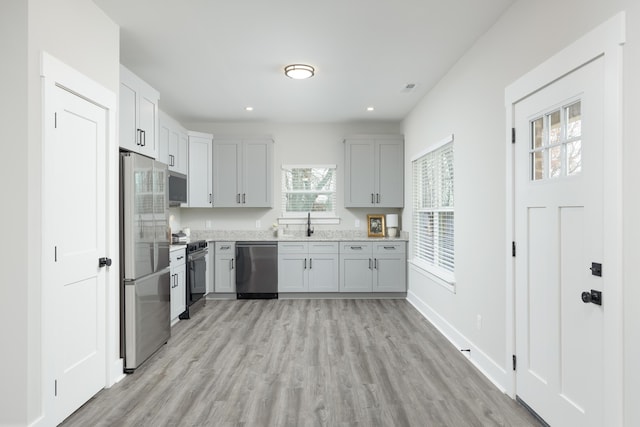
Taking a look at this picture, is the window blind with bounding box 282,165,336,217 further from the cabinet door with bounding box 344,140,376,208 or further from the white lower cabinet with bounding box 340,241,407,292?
the white lower cabinet with bounding box 340,241,407,292

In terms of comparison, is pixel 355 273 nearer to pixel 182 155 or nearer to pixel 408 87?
pixel 408 87

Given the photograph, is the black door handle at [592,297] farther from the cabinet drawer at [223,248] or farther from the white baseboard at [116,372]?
the cabinet drawer at [223,248]

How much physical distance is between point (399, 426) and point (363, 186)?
400 centimetres

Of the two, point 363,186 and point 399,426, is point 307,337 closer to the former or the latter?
point 399,426

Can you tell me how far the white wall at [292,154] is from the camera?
605 centimetres

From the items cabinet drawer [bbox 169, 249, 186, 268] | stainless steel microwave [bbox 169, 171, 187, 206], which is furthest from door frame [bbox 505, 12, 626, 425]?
stainless steel microwave [bbox 169, 171, 187, 206]

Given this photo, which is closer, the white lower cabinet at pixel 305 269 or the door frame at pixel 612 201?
the door frame at pixel 612 201

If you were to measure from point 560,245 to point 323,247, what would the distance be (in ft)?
12.1

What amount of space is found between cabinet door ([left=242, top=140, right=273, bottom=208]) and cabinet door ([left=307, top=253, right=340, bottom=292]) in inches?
46.4

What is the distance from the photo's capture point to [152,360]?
3.17m

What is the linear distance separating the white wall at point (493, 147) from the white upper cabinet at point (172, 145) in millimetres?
3240

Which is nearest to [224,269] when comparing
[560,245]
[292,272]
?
[292,272]

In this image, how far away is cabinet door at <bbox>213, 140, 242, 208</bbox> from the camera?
18.8ft

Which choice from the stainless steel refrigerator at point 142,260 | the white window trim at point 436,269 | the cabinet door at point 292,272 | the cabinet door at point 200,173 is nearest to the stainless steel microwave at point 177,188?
the cabinet door at point 200,173
